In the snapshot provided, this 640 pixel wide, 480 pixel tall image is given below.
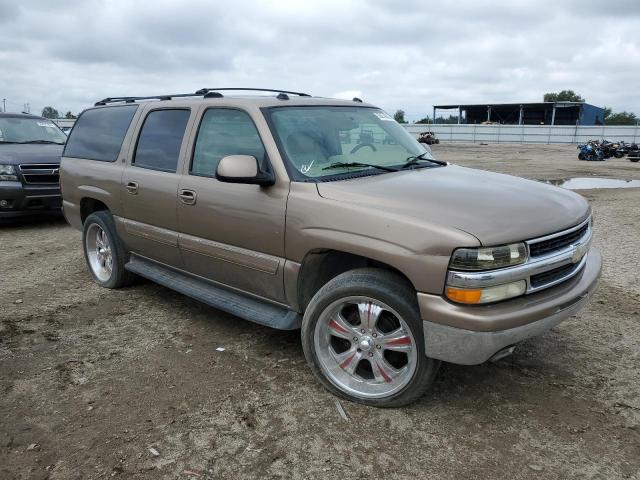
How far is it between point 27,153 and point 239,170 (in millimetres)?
6779

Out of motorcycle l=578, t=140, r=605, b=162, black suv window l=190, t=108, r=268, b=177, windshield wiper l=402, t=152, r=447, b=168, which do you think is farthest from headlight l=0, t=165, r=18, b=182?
motorcycle l=578, t=140, r=605, b=162

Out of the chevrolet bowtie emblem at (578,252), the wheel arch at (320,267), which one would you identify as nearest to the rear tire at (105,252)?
the wheel arch at (320,267)

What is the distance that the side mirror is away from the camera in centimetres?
335

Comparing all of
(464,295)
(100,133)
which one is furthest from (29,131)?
(464,295)

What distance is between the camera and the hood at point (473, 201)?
280 centimetres

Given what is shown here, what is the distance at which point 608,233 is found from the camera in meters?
7.72

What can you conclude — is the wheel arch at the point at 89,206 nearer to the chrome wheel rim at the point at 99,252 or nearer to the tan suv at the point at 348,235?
the chrome wheel rim at the point at 99,252

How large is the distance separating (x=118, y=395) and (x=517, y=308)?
244 centimetres

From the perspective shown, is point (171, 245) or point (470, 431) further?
point (171, 245)

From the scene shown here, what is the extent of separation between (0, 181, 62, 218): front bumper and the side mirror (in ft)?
20.2

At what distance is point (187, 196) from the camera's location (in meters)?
4.08

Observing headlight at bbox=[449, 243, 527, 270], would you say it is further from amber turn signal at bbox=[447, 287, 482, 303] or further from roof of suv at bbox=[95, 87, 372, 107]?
roof of suv at bbox=[95, 87, 372, 107]

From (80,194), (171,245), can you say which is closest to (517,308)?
(171,245)

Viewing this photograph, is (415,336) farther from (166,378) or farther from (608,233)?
(608,233)
